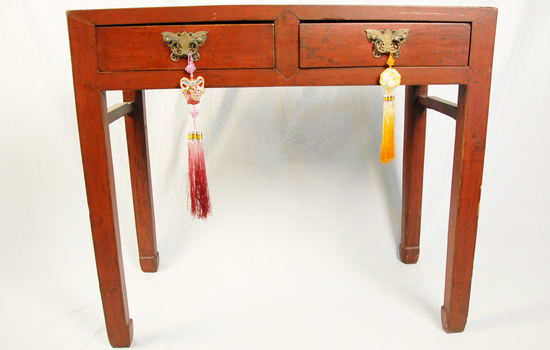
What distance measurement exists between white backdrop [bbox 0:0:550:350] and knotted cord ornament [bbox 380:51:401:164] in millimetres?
562

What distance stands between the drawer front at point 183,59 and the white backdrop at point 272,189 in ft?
2.75

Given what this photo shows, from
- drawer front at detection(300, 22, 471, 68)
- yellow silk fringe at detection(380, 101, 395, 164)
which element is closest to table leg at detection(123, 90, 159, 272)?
drawer front at detection(300, 22, 471, 68)

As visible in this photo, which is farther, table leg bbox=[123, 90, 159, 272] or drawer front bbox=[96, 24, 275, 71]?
table leg bbox=[123, 90, 159, 272]

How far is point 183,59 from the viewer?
1364mm

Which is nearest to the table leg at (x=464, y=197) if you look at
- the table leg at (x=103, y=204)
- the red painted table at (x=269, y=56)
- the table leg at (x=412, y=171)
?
the red painted table at (x=269, y=56)

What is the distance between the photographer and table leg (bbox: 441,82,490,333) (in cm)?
142

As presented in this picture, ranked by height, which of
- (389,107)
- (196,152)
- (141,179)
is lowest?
(141,179)

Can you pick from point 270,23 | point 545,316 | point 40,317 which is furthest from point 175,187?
point 545,316

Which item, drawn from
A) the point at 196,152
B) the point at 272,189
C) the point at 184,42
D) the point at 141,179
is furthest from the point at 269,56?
the point at 272,189

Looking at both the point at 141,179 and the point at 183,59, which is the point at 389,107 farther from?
the point at 141,179

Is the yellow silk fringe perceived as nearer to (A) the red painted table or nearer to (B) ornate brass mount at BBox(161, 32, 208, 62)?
(A) the red painted table

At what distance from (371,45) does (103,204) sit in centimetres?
83

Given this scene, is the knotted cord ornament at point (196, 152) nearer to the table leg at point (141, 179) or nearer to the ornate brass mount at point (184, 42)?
the ornate brass mount at point (184, 42)

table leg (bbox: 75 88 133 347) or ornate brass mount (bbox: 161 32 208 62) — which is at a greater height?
ornate brass mount (bbox: 161 32 208 62)
